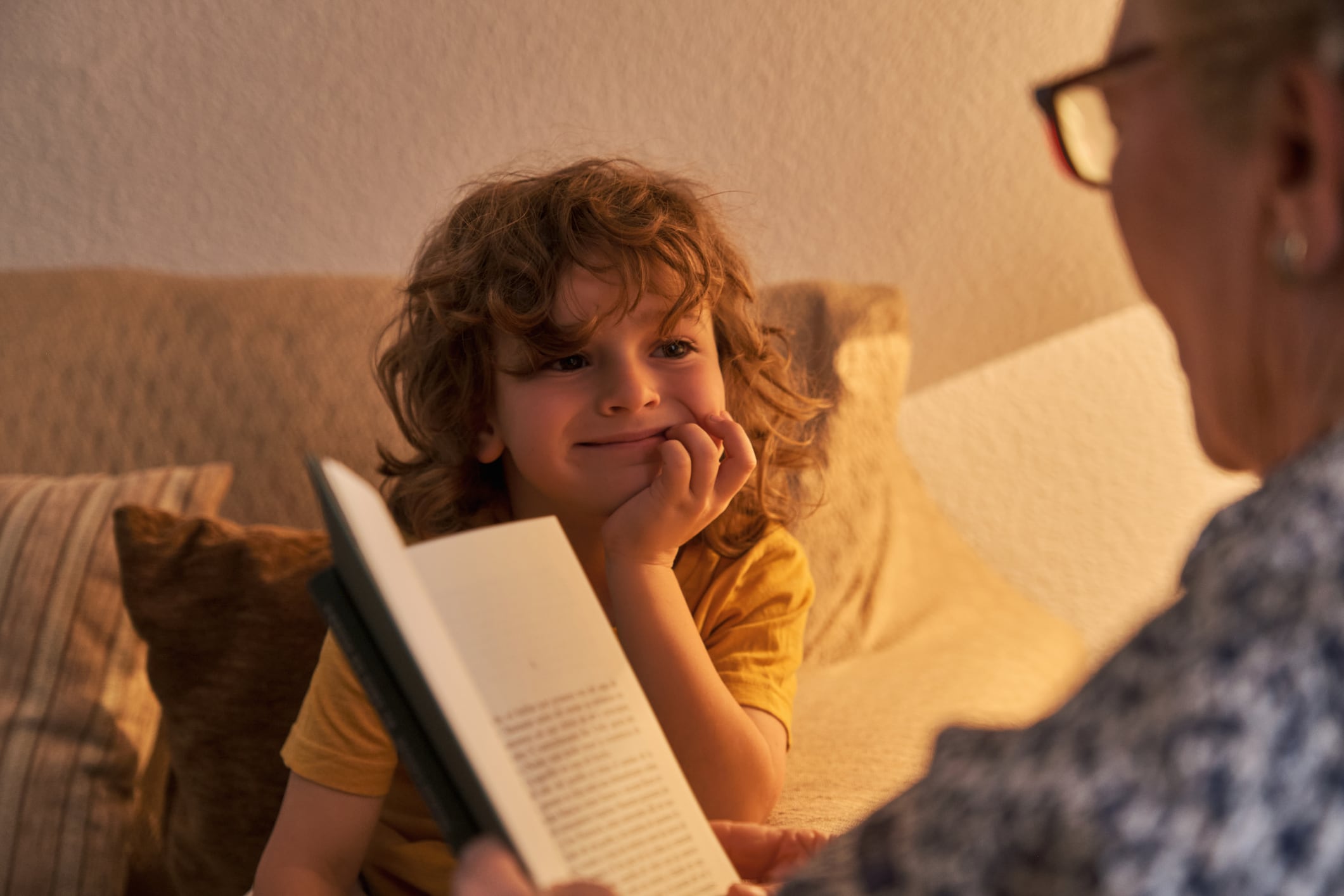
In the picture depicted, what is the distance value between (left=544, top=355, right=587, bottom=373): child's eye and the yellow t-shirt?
0.81ft

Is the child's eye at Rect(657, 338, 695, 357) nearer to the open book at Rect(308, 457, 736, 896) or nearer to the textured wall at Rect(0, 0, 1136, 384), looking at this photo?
the open book at Rect(308, 457, 736, 896)

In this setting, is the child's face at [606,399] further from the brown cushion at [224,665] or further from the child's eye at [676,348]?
the brown cushion at [224,665]

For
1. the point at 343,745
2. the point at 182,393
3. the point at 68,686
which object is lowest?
the point at 68,686

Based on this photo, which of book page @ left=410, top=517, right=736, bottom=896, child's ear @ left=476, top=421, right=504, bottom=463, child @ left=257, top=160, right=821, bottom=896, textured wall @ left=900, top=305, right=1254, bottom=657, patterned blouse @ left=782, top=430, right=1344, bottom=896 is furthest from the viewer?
textured wall @ left=900, top=305, right=1254, bottom=657

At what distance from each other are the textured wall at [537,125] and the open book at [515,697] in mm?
1046

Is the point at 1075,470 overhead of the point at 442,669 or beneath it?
beneath

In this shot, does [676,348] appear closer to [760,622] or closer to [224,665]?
[760,622]

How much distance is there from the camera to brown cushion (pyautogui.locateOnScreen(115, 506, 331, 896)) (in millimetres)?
1131

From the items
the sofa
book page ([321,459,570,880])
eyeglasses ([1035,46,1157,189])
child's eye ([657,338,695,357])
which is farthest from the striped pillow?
eyeglasses ([1035,46,1157,189])

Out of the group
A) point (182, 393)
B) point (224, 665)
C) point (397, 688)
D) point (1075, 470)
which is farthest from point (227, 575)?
point (1075, 470)

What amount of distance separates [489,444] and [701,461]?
0.81 ft

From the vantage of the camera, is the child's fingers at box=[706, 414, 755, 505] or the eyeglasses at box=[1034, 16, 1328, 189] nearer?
the eyeglasses at box=[1034, 16, 1328, 189]

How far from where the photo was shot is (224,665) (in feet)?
3.72

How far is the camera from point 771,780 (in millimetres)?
967
